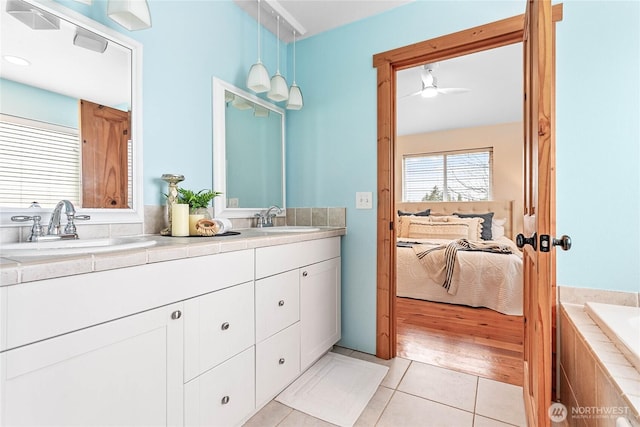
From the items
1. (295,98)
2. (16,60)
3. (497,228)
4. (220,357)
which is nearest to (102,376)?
(220,357)

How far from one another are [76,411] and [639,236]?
2.27m

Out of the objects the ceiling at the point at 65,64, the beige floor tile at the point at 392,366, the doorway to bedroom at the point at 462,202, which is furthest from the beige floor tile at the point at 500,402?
the ceiling at the point at 65,64

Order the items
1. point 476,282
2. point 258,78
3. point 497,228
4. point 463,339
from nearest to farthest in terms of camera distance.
Answer: 1. point 258,78
2. point 463,339
3. point 476,282
4. point 497,228

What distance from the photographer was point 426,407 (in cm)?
160

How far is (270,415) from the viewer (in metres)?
1.52

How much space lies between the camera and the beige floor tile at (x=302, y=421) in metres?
1.45

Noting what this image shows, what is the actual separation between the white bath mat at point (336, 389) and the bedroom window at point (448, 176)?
166 inches

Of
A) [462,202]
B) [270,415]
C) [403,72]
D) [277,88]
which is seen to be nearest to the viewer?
[270,415]

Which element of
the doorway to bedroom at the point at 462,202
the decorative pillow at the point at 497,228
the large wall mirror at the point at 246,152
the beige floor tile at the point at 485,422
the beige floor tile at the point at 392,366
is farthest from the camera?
the decorative pillow at the point at 497,228

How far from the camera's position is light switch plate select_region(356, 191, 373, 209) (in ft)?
7.12

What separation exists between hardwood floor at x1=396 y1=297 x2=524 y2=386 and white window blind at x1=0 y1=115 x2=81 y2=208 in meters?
2.14

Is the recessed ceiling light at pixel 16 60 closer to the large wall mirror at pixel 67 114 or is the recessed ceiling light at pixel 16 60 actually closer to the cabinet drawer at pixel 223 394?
the large wall mirror at pixel 67 114

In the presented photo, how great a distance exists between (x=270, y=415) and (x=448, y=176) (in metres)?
5.03

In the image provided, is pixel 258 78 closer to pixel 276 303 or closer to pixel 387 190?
pixel 387 190
